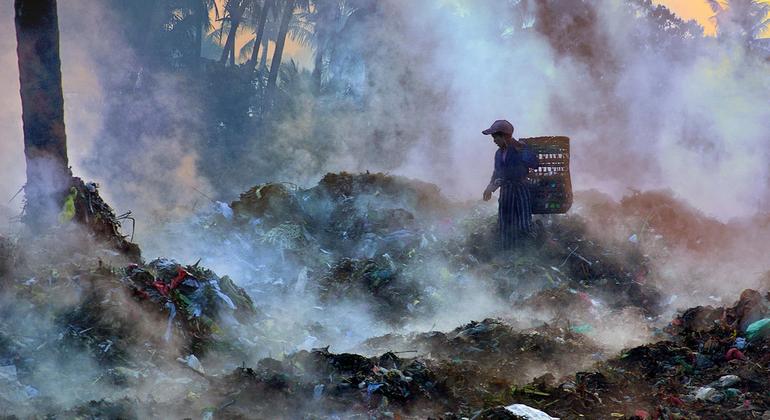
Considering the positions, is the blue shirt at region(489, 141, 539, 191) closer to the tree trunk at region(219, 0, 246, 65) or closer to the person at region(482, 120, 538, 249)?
the person at region(482, 120, 538, 249)

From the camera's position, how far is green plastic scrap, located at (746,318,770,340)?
18.6 ft

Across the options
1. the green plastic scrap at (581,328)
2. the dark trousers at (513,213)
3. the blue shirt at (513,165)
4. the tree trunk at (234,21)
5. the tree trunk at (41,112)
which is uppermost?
the tree trunk at (234,21)

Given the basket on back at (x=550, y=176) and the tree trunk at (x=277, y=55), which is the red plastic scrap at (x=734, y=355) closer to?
the basket on back at (x=550, y=176)

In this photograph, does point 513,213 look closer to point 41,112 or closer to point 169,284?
point 169,284

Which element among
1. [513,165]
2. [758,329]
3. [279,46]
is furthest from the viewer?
[279,46]

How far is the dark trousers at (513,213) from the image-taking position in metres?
8.89

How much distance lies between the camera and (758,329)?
5.69 m

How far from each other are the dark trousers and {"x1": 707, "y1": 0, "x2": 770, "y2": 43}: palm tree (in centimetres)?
1735

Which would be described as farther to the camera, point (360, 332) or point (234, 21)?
point (234, 21)

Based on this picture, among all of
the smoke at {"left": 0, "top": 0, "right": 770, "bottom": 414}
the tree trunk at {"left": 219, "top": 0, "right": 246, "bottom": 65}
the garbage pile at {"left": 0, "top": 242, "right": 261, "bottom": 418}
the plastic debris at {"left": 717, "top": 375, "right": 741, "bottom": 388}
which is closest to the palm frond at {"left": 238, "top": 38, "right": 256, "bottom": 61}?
the tree trunk at {"left": 219, "top": 0, "right": 246, "bottom": 65}

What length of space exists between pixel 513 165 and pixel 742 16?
25.9 meters

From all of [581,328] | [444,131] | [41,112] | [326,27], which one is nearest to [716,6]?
[326,27]

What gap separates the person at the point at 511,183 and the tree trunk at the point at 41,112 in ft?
14.6

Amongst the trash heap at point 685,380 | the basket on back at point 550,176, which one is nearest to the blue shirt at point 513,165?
the basket on back at point 550,176
